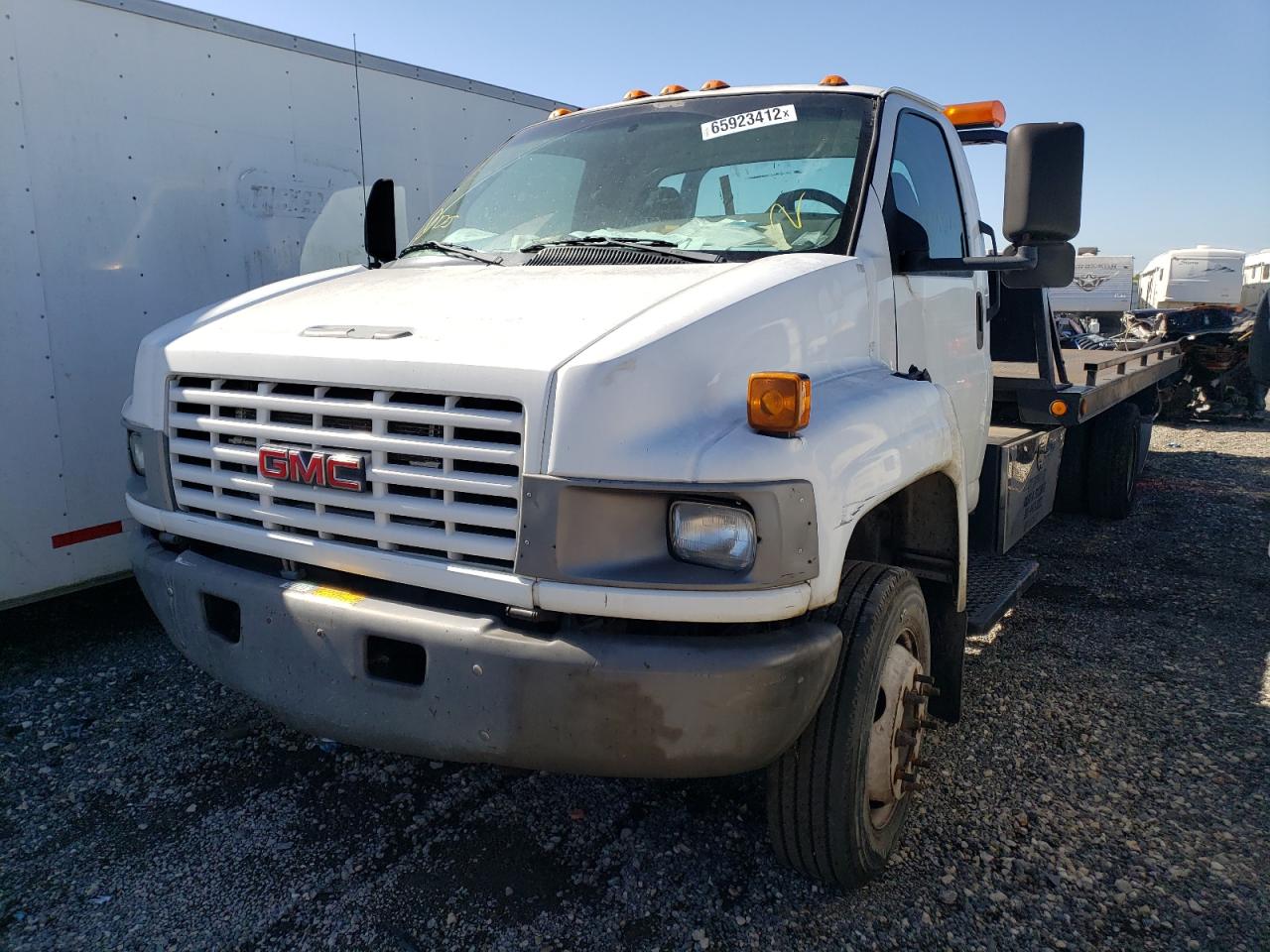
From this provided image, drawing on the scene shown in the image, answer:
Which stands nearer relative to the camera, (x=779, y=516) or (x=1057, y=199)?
(x=779, y=516)

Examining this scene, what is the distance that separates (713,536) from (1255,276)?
134ft

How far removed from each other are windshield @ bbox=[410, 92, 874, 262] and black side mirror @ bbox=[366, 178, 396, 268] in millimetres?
314

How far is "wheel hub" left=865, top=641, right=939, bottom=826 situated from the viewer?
106 inches

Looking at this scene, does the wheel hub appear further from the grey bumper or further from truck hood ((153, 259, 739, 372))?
truck hood ((153, 259, 739, 372))

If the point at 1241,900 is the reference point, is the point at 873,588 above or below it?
above

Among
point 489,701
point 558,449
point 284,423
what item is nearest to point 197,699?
point 284,423

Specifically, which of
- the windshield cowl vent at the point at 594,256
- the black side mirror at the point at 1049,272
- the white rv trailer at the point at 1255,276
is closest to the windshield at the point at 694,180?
the windshield cowl vent at the point at 594,256

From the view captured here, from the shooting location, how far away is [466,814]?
10.2 feet

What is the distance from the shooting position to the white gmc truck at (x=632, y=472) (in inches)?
83.2

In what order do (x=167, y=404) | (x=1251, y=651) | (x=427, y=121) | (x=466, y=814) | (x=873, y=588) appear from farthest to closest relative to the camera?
(x=427, y=121) → (x=1251, y=651) → (x=466, y=814) → (x=167, y=404) → (x=873, y=588)

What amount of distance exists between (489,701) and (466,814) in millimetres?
1126

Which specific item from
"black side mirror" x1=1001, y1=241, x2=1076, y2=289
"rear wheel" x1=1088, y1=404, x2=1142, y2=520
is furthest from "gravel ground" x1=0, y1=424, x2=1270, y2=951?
"rear wheel" x1=1088, y1=404, x2=1142, y2=520

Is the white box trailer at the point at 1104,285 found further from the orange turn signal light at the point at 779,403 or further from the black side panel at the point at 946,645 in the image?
the orange turn signal light at the point at 779,403

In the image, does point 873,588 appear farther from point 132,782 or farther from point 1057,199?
point 132,782
